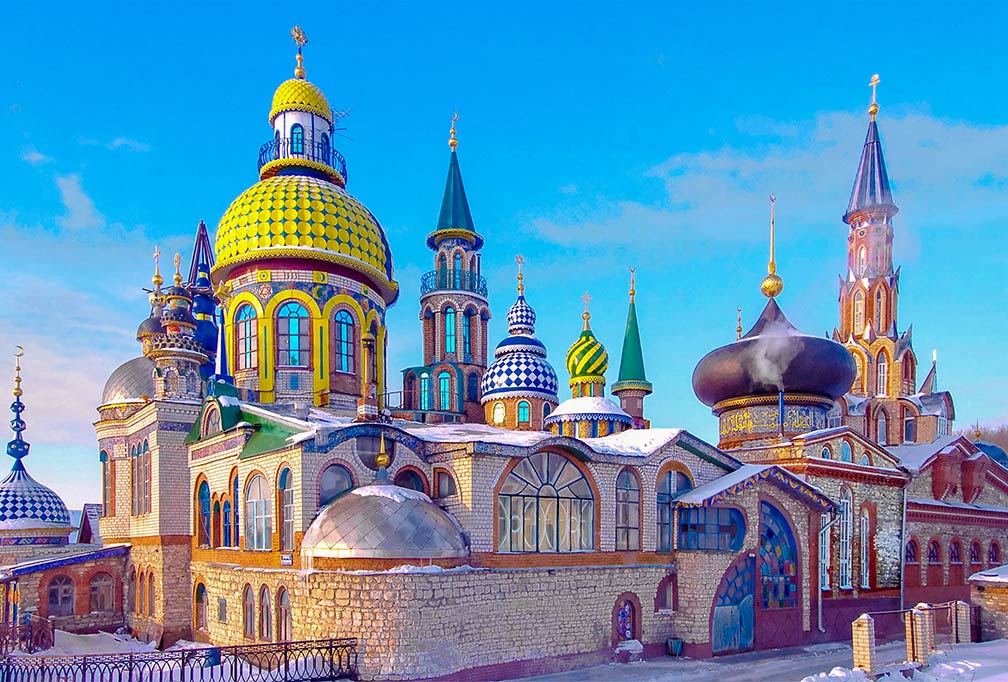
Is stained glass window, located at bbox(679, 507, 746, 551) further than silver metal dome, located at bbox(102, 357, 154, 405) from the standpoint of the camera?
No

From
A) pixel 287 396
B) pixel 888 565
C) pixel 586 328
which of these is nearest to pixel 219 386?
pixel 287 396

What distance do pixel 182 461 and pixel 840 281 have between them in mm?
29417

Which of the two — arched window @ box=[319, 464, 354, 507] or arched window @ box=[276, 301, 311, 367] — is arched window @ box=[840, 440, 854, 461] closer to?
arched window @ box=[319, 464, 354, 507]

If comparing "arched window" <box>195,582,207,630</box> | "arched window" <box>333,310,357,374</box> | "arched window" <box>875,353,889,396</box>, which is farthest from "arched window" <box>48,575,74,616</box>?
"arched window" <box>875,353,889,396</box>

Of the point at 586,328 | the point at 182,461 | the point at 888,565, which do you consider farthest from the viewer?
the point at 586,328

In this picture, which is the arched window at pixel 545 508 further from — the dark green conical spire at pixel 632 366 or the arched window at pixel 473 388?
the dark green conical spire at pixel 632 366

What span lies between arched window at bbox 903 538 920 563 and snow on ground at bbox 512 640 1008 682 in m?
4.77

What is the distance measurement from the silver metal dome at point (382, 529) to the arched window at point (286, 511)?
2.44ft

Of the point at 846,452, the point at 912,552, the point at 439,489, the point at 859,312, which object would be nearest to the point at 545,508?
the point at 439,489

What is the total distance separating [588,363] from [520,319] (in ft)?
9.72

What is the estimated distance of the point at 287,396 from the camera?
20.0 meters

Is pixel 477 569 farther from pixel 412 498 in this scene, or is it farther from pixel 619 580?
pixel 619 580

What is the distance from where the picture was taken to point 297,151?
23.0 metres

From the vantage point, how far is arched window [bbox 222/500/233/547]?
1748cm
